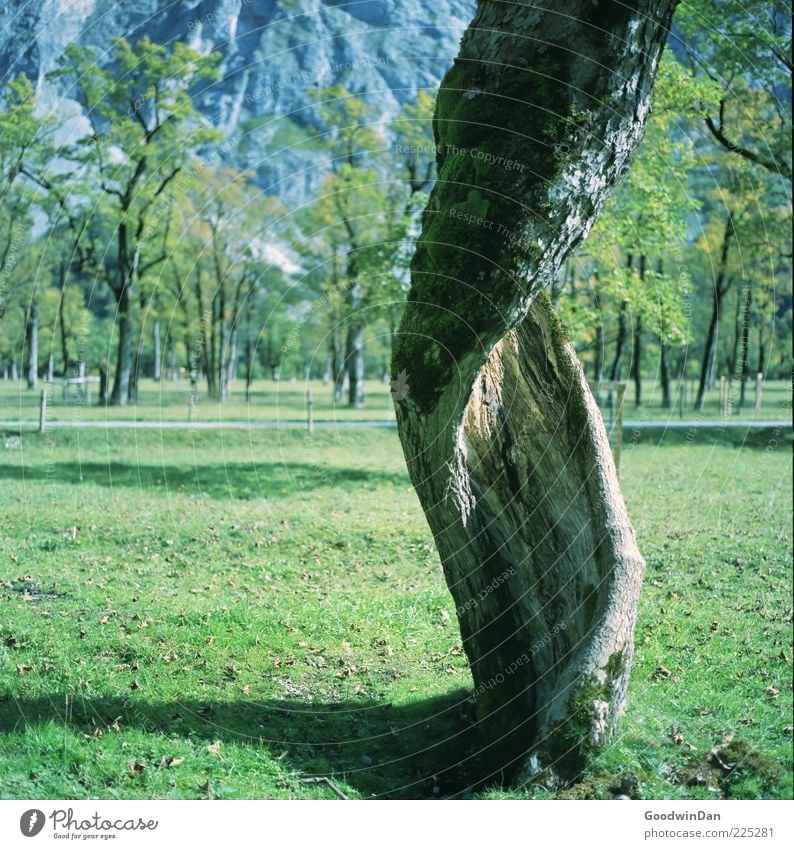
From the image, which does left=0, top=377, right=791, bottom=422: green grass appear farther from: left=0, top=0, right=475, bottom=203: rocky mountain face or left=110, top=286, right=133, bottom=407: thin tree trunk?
left=0, top=0, right=475, bottom=203: rocky mountain face

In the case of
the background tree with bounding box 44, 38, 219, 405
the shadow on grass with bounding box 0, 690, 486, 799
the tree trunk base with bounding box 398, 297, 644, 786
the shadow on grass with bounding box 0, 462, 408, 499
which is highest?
the background tree with bounding box 44, 38, 219, 405

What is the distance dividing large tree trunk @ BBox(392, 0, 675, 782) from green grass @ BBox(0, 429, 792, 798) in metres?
0.53

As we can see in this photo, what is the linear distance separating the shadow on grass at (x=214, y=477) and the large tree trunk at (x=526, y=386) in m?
10.4

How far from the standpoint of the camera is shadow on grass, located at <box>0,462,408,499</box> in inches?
655

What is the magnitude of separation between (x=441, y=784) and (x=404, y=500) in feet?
33.3

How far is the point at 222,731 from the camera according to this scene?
581 cm

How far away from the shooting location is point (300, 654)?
7359 mm

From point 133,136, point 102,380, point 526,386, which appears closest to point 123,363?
point 102,380

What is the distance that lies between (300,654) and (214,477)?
35.7ft

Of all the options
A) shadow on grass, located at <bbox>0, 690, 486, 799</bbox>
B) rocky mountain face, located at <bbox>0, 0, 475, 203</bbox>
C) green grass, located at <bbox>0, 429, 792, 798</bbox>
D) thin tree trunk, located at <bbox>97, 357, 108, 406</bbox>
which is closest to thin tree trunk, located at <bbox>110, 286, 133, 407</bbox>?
thin tree trunk, located at <bbox>97, 357, 108, 406</bbox>

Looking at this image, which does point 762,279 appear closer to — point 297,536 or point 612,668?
point 297,536

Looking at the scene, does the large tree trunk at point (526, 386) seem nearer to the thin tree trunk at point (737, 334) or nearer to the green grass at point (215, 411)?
the green grass at point (215, 411)

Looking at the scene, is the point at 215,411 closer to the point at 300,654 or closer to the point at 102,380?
the point at 102,380
